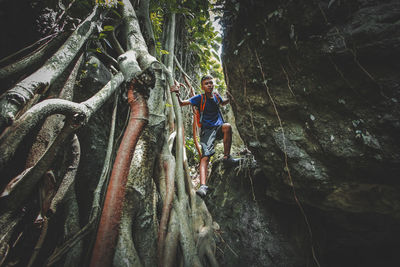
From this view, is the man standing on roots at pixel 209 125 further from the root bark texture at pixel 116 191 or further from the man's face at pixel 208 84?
the root bark texture at pixel 116 191

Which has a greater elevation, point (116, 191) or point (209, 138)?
point (209, 138)

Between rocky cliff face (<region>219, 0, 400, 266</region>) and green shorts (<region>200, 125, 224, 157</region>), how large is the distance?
671 millimetres

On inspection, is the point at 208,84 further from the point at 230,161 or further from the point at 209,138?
the point at 230,161

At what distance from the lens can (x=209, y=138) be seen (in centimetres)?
240

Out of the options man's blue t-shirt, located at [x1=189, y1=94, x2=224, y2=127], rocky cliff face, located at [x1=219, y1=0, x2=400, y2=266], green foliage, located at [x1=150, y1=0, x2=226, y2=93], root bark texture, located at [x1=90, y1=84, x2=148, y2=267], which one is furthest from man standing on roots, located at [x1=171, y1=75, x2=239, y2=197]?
root bark texture, located at [x1=90, y1=84, x2=148, y2=267]

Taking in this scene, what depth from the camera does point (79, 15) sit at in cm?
195

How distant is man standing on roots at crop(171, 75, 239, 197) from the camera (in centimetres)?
238

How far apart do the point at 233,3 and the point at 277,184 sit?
69.7 inches

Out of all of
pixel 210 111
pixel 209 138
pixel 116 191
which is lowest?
pixel 116 191

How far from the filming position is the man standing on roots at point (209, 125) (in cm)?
238

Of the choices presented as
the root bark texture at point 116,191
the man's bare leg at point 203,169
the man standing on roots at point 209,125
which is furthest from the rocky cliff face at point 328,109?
the root bark texture at point 116,191

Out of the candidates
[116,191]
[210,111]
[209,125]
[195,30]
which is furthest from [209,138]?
[195,30]

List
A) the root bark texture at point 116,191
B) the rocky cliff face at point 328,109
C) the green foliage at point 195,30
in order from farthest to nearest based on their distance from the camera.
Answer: the green foliage at point 195,30 < the rocky cliff face at point 328,109 < the root bark texture at point 116,191

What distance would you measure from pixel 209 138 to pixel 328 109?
143 cm
